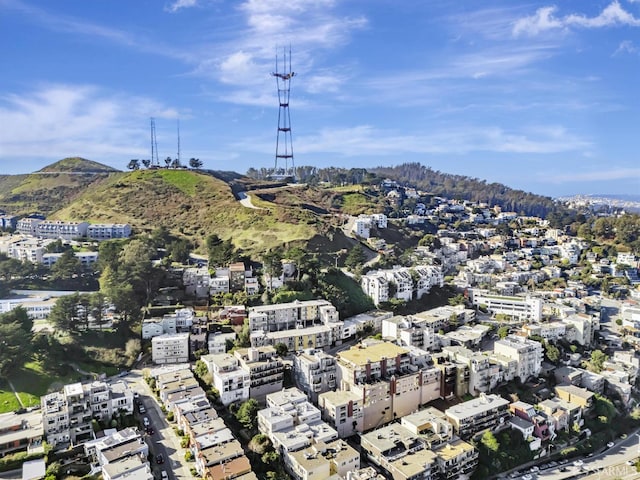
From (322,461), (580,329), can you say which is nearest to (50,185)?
(322,461)

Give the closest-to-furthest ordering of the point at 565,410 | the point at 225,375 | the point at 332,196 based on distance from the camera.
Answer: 1. the point at 225,375
2. the point at 565,410
3. the point at 332,196

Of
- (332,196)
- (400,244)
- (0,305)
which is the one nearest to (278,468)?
(0,305)

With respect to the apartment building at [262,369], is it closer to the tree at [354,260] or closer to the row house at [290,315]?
the row house at [290,315]

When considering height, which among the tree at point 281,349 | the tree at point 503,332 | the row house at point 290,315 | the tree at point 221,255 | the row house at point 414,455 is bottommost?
the row house at point 414,455

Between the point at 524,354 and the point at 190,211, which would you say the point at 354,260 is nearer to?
the point at 524,354

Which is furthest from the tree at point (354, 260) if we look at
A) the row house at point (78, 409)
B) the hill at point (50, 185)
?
the hill at point (50, 185)

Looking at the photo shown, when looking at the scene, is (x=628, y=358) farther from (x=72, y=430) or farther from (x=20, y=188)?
(x=20, y=188)
